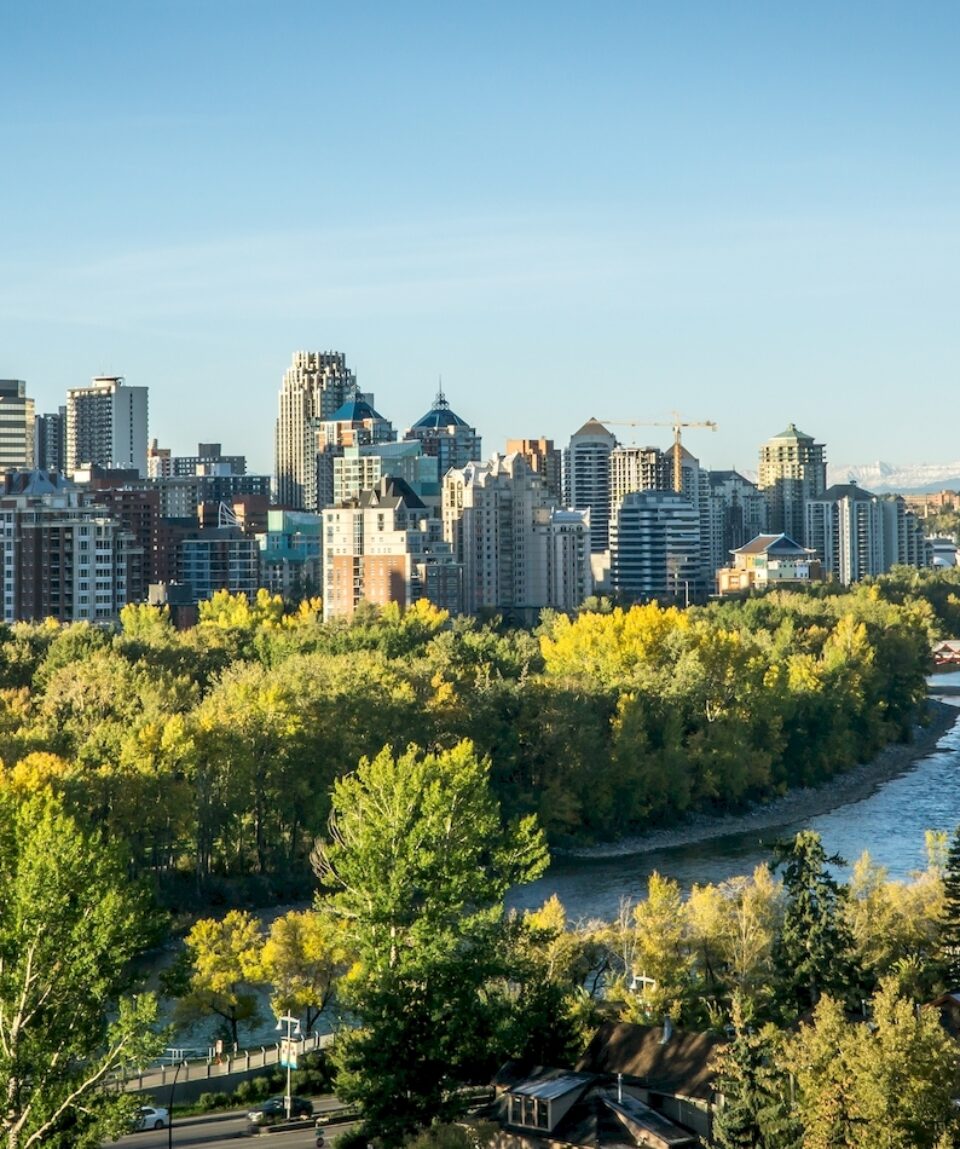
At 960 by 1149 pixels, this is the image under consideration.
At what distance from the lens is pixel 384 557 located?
7612cm

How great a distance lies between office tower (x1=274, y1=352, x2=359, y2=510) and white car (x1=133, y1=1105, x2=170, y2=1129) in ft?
373

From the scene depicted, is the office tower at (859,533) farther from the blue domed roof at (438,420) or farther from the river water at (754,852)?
the river water at (754,852)

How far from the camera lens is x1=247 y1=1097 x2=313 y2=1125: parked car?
20766 mm

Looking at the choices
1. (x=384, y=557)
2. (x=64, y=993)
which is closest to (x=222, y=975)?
(x=64, y=993)

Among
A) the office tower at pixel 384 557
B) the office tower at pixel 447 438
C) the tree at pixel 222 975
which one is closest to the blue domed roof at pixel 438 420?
the office tower at pixel 447 438

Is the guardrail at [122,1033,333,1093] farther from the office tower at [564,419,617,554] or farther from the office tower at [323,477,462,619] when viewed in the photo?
the office tower at [564,419,617,554]

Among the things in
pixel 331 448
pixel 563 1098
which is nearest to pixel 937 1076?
pixel 563 1098

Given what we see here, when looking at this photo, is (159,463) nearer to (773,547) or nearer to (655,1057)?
(773,547)

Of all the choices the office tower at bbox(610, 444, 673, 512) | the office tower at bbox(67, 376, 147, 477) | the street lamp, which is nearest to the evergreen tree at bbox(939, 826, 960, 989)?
the street lamp

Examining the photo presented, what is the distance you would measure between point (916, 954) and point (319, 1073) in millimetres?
7255

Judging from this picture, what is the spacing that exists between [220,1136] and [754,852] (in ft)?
69.8

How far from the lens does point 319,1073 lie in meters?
22.1

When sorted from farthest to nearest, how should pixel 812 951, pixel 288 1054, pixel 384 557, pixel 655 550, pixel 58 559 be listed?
pixel 655 550
pixel 384 557
pixel 58 559
pixel 812 951
pixel 288 1054

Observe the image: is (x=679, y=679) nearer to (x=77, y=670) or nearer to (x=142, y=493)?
(x=77, y=670)
